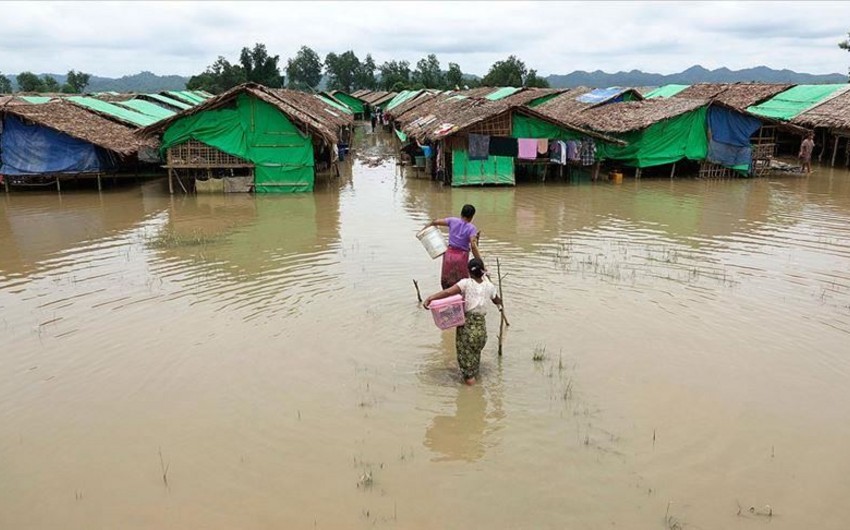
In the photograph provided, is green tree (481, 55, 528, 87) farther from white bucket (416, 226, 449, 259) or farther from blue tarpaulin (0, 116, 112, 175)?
white bucket (416, 226, 449, 259)

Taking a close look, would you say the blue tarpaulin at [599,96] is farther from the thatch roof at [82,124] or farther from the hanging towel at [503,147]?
the thatch roof at [82,124]

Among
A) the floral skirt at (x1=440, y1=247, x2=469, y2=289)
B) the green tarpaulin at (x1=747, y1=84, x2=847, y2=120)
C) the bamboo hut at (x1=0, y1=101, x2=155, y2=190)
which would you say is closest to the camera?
the floral skirt at (x1=440, y1=247, x2=469, y2=289)

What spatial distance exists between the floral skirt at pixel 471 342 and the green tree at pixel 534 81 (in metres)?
A: 53.6

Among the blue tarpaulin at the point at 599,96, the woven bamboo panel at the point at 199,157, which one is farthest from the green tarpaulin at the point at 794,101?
the woven bamboo panel at the point at 199,157

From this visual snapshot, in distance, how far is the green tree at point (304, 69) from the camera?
90.8 meters

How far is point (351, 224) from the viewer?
525 inches

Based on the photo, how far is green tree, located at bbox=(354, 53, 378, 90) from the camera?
93500 millimetres

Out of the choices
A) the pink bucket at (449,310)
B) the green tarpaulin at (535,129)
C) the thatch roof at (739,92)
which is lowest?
the pink bucket at (449,310)

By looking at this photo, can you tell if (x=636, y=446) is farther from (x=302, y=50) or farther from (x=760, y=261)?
(x=302, y=50)

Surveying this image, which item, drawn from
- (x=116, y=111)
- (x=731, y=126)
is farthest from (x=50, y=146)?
(x=731, y=126)

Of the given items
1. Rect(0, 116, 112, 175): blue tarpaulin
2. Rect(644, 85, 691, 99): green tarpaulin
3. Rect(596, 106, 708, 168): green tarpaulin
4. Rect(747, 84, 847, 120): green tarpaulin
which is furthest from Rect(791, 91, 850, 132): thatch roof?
Rect(0, 116, 112, 175): blue tarpaulin

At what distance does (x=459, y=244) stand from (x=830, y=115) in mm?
20390

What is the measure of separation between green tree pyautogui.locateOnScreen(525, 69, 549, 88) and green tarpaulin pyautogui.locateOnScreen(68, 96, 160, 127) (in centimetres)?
4130

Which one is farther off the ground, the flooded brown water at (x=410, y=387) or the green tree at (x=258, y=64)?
the green tree at (x=258, y=64)
